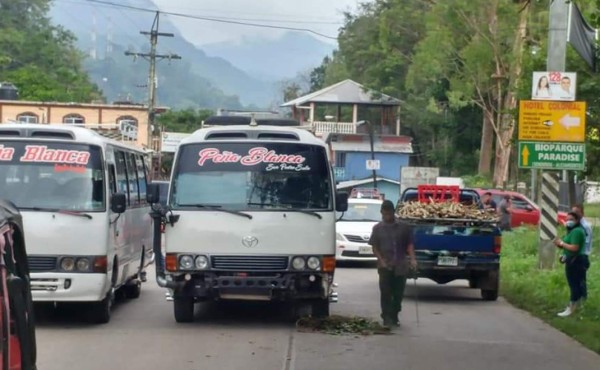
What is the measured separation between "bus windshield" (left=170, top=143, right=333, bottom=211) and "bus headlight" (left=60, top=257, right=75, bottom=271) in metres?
1.52

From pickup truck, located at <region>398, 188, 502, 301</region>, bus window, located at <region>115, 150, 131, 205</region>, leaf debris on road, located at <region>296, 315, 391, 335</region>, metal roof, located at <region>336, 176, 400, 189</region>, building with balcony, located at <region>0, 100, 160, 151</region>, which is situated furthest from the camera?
building with balcony, located at <region>0, 100, 160, 151</region>

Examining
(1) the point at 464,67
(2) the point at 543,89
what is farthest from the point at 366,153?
(2) the point at 543,89

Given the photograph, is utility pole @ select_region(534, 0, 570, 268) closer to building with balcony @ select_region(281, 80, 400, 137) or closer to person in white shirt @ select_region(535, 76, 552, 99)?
person in white shirt @ select_region(535, 76, 552, 99)

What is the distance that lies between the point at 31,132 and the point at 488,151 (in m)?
40.9

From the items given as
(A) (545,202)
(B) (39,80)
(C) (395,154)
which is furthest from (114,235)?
(B) (39,80)

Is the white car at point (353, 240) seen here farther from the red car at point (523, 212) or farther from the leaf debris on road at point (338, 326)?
the red car at point (523, 212)

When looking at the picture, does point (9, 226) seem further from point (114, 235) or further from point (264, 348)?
point (114, 235)

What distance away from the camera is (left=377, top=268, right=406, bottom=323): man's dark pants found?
49.6ft

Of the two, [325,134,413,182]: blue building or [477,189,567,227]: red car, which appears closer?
[477,189,567,227]: red car

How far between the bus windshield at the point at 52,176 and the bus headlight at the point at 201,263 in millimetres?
1426

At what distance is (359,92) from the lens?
253 ft

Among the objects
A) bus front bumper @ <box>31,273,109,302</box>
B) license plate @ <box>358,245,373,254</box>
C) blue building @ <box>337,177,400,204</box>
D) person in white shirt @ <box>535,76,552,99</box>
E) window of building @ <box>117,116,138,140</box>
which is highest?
person in white shirt @ <box>535,76,552,99</box>

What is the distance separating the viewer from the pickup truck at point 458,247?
18875mm

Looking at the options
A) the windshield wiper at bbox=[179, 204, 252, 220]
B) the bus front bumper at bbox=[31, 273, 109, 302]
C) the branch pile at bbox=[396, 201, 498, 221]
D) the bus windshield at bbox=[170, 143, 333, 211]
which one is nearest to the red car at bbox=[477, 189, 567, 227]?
the branch pile at bbox=[396, 201, 498, 221]
